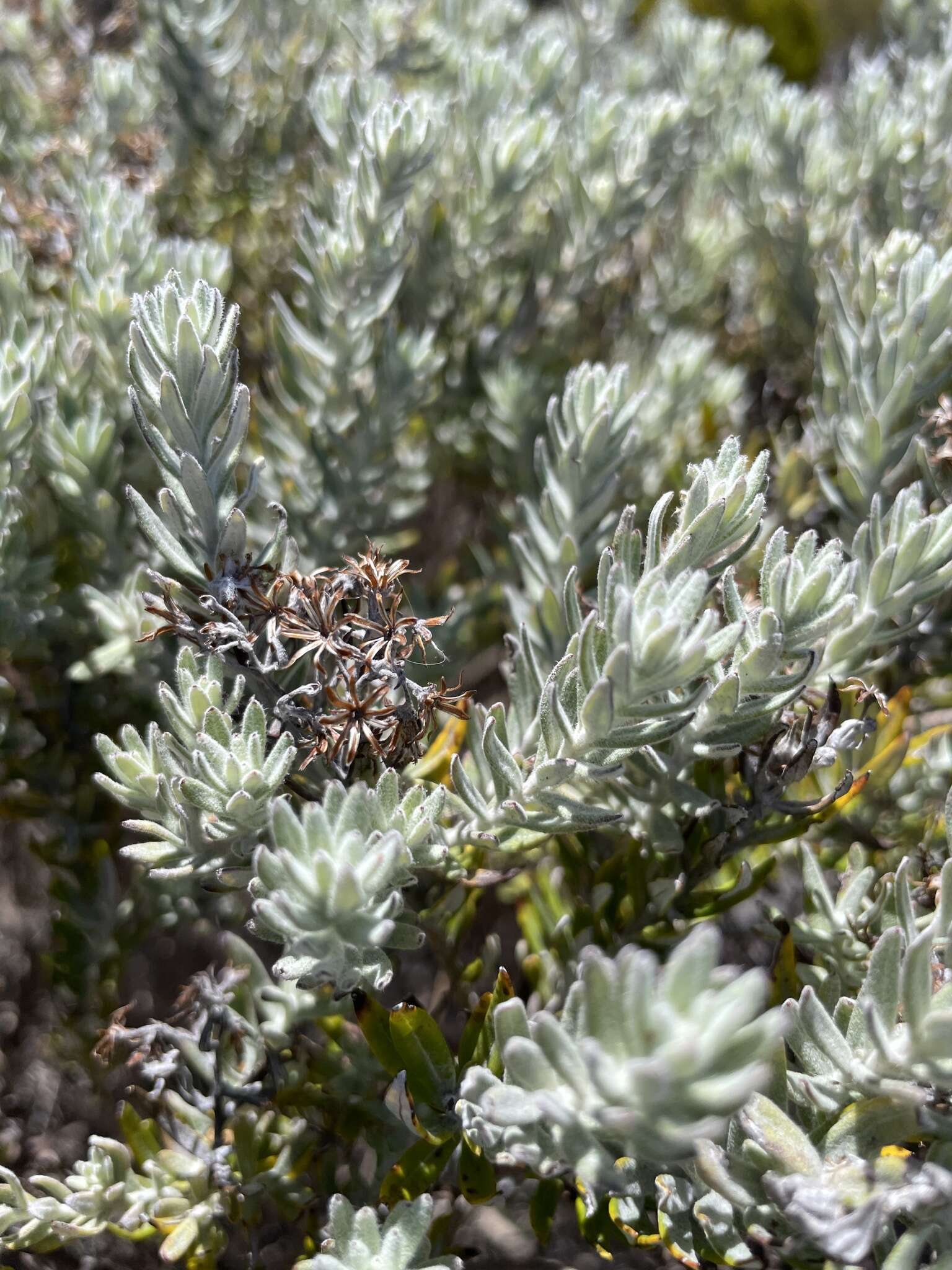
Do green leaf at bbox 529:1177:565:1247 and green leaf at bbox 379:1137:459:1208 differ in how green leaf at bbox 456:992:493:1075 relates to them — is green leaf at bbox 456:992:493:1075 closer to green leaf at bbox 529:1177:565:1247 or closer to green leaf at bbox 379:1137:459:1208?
green leaf at bbox 379:1137:459:1208

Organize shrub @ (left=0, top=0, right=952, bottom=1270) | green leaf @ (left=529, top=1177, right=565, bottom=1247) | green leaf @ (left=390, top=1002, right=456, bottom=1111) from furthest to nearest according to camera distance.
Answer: green leaf @ (left=529, top=1177, right=565, bottom=1247), green leaf @ (left=390, top=1002, right=456, bottom=1111), shrub @ (left=0, top=0, right=952, bottom=1270)

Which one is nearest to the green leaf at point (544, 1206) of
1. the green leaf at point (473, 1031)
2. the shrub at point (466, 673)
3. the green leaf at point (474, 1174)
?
the shrub at point (466, 673)

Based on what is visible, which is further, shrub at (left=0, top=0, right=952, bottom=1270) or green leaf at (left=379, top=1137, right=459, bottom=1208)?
green leaf at (left=379, top=1137, right=459, bottom=1208)

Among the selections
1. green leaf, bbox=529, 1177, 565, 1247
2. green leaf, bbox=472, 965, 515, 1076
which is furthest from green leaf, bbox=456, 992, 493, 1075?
green leaf, bbox=529, 1177, 565, 1247

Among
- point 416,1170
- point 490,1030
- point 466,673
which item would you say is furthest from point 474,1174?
point 466,673

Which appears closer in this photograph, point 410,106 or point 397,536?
point 410,106

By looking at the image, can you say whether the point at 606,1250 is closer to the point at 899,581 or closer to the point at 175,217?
the point at 899,581

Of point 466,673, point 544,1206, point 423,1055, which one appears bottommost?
point 544,1206

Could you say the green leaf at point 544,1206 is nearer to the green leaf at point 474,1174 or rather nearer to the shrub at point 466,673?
the shrub at point 466,673

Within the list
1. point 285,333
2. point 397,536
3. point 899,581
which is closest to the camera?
point 899,581

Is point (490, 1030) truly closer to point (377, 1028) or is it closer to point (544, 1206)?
point (377, 1028)

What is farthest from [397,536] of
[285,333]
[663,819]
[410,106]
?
[663,819]
